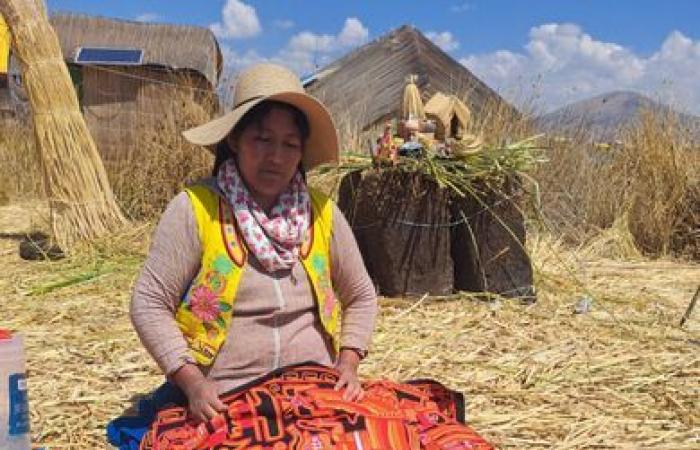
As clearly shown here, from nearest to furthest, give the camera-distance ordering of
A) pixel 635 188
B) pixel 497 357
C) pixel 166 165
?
pixel 497 357 → pixel 166 165 → pixel 635 188

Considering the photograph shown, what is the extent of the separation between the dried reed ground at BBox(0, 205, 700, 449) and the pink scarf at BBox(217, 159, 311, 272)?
1046mm

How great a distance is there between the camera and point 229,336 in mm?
2055

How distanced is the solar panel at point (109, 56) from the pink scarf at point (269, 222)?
11953mm

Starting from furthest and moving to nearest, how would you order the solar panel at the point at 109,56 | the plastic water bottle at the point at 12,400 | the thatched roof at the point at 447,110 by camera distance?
the solar panel at the point at 109,56 < the thatched roof at the point at 447,110 < the plastic water bottle at the point at 12,400

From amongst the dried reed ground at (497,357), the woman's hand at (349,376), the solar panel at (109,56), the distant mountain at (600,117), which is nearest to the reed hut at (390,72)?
the solar panel at (109,56)

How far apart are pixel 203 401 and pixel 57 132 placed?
4.33m

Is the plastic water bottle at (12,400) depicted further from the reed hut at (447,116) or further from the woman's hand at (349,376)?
the reed hut at (447,116)

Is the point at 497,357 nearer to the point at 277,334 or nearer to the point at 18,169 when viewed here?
the point at 277,334

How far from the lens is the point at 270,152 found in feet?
6.70

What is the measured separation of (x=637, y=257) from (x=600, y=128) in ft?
7.20

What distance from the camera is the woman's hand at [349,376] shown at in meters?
2.06

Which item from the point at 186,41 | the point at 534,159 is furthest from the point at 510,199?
the point at 186,41

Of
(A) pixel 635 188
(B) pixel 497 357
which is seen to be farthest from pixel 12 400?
(A) pixel 635 188

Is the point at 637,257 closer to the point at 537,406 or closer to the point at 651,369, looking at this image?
the point at 651,369
